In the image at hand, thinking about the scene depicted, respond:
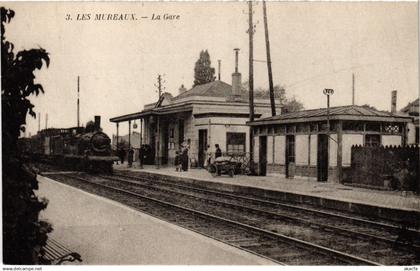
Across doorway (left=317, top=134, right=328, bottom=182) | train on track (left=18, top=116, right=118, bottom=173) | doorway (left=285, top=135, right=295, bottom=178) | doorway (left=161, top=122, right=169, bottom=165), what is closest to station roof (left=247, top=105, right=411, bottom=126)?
doorway (left=317, top=134, right=328, bottom=182)

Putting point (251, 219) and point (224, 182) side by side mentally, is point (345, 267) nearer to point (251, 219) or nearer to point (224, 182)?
point (251, 219)


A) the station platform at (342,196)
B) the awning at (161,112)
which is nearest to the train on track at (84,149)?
the awning at (161,112)

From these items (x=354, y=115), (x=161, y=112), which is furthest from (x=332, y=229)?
(x=161, y=112)

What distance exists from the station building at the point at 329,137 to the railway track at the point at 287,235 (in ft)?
14.6

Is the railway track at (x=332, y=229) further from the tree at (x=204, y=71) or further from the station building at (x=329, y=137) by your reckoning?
the tree at (x=204, y=71)

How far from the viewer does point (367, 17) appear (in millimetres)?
8789

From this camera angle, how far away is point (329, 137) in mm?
15938

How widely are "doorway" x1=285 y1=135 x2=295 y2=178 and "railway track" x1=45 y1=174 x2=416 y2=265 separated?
570 cm

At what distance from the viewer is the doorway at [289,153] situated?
1808cm

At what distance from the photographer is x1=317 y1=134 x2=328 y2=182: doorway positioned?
16547 mm

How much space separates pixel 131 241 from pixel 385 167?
9.52 meters

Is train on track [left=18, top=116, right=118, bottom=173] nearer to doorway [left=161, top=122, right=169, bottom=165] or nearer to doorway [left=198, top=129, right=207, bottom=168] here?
doorway [left=198, top=129, right=207, bottom=168]

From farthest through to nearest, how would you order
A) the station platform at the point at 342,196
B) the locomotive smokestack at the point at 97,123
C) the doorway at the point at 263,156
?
the locomotive smokestack at the point at 97,123 < the doorway at the point at 263,156 < the station platform at the point at 342,196

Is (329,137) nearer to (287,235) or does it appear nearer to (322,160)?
(322,160)
